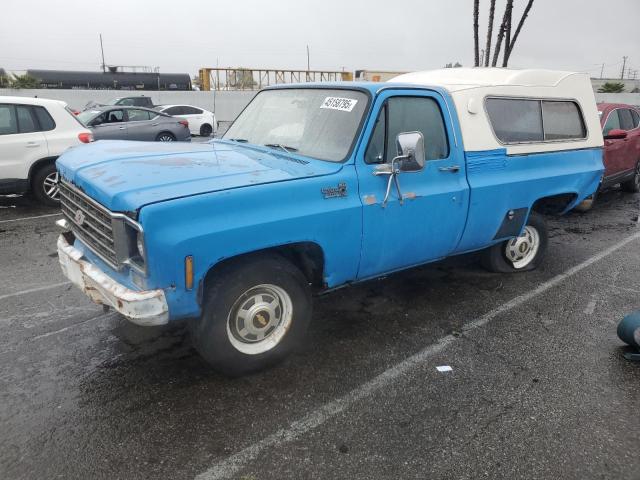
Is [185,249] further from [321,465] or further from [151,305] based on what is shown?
[321,465]

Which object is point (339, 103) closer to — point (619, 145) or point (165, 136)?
point (619, 145)

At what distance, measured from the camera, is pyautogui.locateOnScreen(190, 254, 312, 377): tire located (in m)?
3.07

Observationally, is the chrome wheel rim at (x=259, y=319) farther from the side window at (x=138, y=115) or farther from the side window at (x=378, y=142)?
the side window at (x=138, y=115)

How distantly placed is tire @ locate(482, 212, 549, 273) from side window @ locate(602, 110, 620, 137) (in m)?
4.18

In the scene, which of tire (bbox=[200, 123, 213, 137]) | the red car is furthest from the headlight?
tire (bbox=[200, 123, 213, 137])

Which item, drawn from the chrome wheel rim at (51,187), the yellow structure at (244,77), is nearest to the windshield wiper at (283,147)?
the chrome wheel rim at (51,187)

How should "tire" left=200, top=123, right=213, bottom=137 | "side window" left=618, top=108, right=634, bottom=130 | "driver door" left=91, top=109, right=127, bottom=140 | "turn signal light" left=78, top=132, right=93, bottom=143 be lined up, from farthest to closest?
"tire" left=200, top=123, right=213, bottom=137
"driver door" left=91, top=109, right=127, bottom=140
"side window" left=618, top=108, right=634, bottom=130
"turn signal light" left=78, top=132, right=93, bottom=143

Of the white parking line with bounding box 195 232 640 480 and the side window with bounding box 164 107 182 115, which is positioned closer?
the white parking line with bounding box 195 232 640 480

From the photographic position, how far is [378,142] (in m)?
3.69

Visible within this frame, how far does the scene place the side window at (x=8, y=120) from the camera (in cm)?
761

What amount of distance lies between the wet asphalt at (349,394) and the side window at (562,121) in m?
1.68

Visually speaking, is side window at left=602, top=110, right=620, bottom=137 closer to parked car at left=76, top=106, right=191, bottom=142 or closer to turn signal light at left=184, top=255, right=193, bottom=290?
turn signal light at left=184, top=255, right=193, bottom=290

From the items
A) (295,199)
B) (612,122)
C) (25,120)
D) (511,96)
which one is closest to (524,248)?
(511,96)

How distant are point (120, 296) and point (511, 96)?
4000 mm
